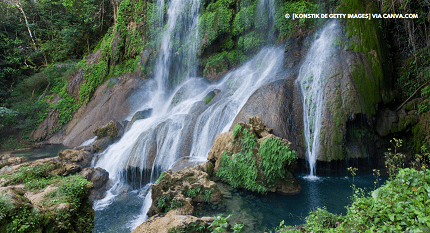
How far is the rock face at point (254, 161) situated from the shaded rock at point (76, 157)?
7247mm

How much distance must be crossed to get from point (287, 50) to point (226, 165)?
994cm

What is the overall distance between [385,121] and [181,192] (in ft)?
31.1

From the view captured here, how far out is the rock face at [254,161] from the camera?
25.9 feet

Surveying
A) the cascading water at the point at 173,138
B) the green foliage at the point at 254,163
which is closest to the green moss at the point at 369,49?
the cascading water at the point at 173,138

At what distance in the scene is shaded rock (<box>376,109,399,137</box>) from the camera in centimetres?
994

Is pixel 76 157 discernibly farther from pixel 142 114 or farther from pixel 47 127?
pixel 47 127

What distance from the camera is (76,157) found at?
1155cm

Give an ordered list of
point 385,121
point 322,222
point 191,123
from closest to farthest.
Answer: point 322,222
point 385,121
point 191,123

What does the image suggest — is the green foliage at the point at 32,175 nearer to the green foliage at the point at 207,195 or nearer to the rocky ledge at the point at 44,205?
the rocky ledge at the point at 44,205

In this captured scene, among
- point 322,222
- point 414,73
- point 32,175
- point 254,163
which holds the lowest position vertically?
point 32,175

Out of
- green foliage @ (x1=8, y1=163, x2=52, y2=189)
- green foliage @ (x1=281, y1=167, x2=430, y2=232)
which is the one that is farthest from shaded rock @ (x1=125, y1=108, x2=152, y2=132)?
green foliage @ (x1=281, y1=167, x2=430, y2=232)

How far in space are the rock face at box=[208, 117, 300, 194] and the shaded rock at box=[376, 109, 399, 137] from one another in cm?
497

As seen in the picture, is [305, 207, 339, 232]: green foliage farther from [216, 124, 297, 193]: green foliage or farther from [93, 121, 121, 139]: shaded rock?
[93, 121, 121, 139]: shaded rock

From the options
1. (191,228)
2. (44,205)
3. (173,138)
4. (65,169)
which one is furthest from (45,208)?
(173,138)
